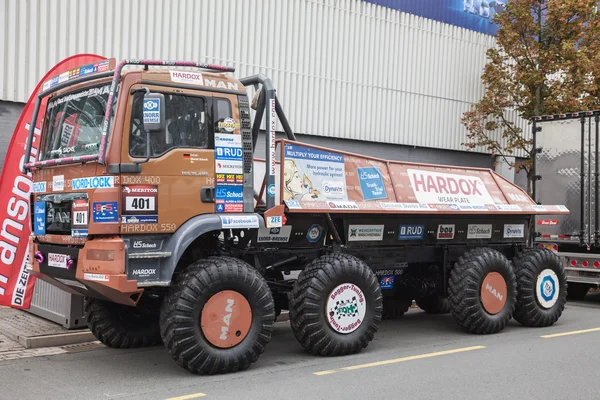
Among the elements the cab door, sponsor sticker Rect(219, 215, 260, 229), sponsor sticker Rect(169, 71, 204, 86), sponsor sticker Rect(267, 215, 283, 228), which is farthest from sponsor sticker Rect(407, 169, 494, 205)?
sponsor sticker Rect(169, 71, 204, 86)

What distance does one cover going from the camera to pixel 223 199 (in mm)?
7125

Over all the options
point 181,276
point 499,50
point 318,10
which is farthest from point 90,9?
point 499,50

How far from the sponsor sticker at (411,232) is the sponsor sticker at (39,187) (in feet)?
14.3

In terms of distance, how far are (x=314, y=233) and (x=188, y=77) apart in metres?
2.43

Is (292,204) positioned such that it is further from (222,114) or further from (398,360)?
(398,360)

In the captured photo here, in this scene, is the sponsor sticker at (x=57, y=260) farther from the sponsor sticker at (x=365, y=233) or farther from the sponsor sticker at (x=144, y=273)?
the sponsor sticker at (x=365, y=233)

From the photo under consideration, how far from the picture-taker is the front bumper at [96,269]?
6402 millimetres

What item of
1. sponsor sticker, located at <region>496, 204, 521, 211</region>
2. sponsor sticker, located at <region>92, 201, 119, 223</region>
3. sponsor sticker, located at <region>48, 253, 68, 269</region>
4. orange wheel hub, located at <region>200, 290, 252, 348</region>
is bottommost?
orange wheel hub, located at <region>200, 290, 252, 348</region>

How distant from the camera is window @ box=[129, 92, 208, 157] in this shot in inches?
261

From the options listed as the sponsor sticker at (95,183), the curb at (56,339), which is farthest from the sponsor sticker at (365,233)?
the curb at (56,339)

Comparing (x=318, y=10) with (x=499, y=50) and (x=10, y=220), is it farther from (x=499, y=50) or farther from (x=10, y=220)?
(x=10, y=220)

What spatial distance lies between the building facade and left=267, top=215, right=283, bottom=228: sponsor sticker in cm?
684

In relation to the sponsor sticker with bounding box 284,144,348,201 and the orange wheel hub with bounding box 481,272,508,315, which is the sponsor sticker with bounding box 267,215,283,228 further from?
the orange wheel hub with bounding box 481,272,508,315

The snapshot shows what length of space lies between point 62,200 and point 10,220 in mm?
1957
